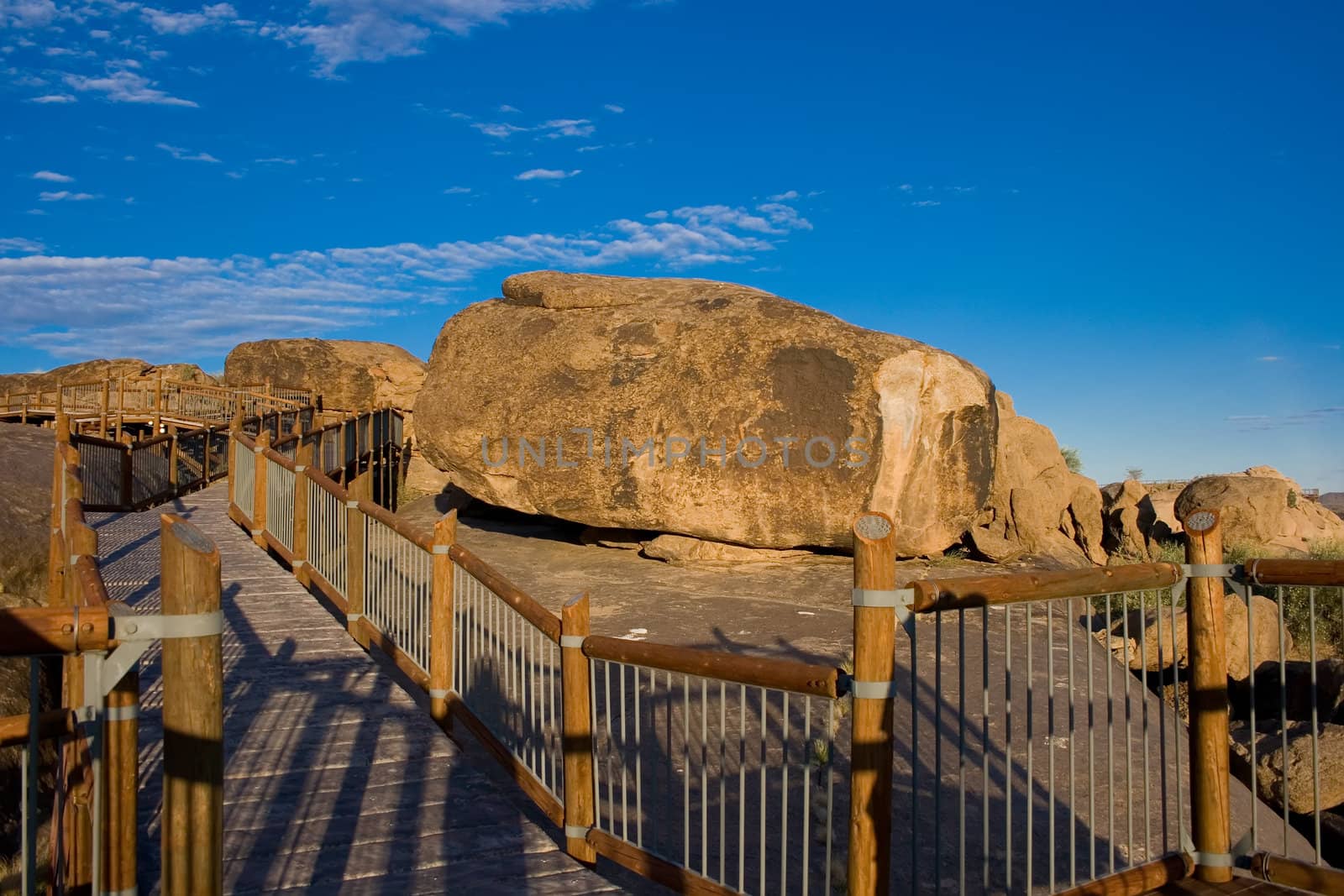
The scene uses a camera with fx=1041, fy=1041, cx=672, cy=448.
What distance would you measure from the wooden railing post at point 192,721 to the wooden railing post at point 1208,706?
3866 millimetres

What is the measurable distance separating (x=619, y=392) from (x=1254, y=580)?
9967 mm

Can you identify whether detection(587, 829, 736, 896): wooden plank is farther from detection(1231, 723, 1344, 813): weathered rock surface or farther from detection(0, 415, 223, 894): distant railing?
detection(1231, 723, 1344, 813): weathered rock surface

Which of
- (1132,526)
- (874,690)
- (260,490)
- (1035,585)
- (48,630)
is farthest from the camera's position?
(1132,526)

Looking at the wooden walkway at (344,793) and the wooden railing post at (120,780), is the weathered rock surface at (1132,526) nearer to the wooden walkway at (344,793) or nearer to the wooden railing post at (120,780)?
the wooden walkway at (344,793)

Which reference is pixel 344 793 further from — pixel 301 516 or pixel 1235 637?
pixel 1235 637

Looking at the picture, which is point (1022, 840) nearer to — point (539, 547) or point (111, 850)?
point (111, 850)

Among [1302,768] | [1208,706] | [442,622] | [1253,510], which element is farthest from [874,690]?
[1253,510]

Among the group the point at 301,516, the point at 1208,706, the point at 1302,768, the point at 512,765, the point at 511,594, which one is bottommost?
the point at 1302,768

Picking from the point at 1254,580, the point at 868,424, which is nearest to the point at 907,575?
the point at 868,424

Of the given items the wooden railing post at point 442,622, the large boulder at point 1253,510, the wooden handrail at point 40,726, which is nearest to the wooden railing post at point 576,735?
the wooden railing post at point 442,622

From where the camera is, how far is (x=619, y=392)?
1382 centimetres

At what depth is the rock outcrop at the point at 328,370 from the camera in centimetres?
3781

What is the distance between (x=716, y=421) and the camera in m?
13.3

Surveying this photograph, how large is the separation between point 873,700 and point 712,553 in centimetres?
1016
